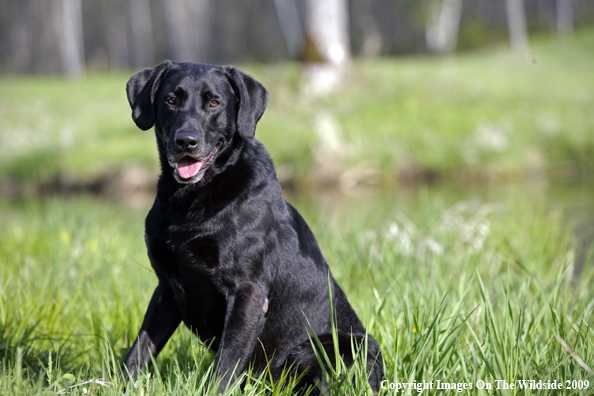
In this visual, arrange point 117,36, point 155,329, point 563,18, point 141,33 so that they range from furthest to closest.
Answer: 1. point 117,36
2. point 141,33
3. point 563,18
4. point 155,329

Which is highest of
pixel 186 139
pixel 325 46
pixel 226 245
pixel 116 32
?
pixel 116 32

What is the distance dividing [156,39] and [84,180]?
45245mm

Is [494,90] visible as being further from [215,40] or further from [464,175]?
[215,40]

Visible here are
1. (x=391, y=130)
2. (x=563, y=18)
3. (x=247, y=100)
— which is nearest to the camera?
(x=247, y=100)

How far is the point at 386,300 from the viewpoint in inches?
108

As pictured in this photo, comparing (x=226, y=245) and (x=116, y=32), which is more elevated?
(x=116, y=32)

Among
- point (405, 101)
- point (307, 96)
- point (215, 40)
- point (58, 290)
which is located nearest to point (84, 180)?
point (307, 96)

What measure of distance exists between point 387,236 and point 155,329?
253cm

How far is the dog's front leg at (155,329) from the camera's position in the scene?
2201 mm

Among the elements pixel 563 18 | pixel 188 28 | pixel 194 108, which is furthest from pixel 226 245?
pixel 188 28

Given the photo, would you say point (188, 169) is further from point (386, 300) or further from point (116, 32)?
point (116, 32)

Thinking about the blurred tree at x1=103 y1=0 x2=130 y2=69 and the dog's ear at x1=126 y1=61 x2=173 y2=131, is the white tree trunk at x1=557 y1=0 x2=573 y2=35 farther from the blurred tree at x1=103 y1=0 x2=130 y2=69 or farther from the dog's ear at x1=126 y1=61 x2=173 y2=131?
the dog's ear at x1=126 y1=61 x2=173 y2=131

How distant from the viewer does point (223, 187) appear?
226 centimetres

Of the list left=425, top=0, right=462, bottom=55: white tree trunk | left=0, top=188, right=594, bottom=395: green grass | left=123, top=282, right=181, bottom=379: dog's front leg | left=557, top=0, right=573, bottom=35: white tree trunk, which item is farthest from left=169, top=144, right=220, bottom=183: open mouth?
left=557, top=0, right=573, bottom=35: white tree trunk
